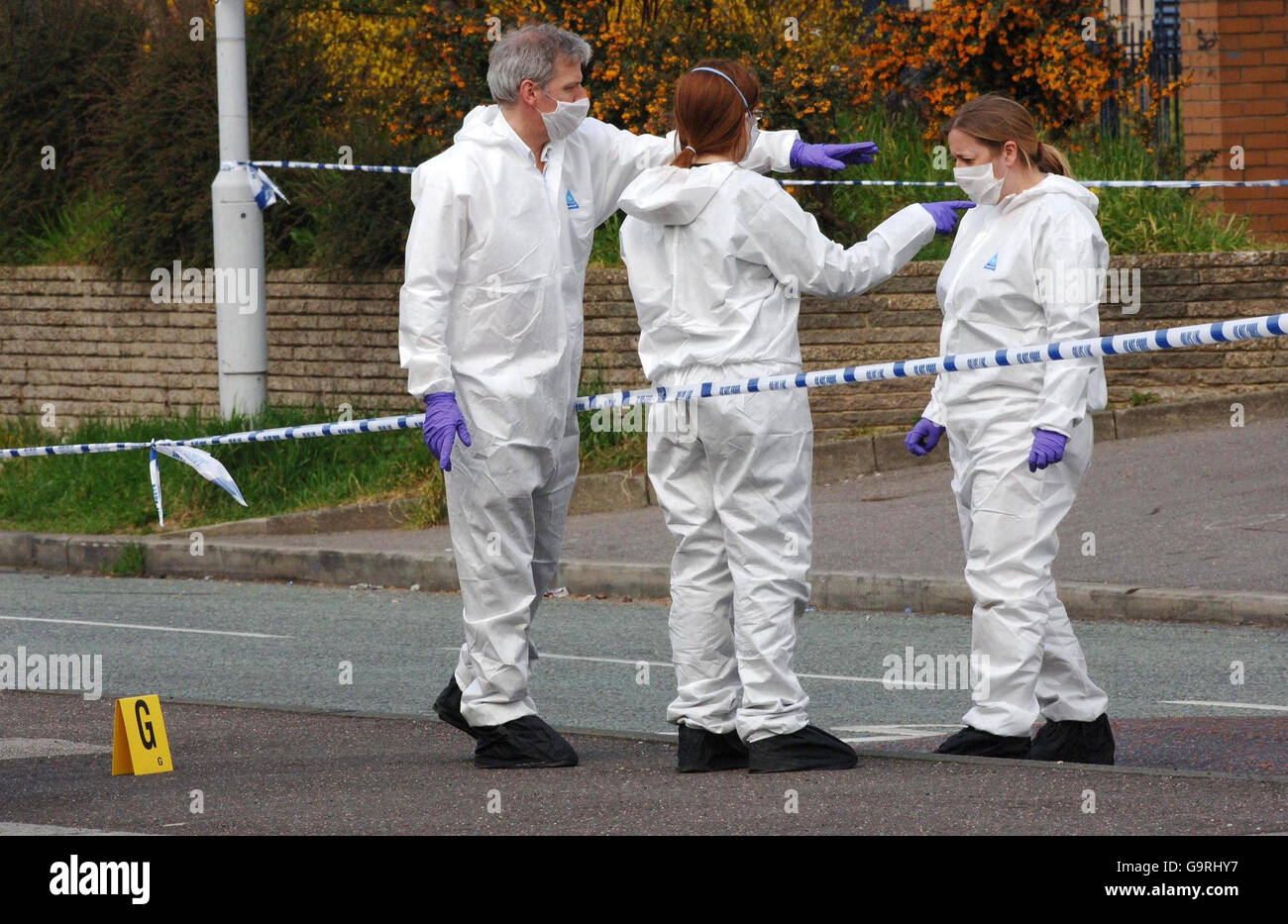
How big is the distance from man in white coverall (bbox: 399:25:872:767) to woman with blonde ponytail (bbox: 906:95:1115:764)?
498 mm

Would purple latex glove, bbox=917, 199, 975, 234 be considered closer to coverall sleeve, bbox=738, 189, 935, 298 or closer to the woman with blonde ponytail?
the woman with blonde ponytail

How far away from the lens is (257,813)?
5.61 m

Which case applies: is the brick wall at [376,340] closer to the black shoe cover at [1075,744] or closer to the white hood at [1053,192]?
the white hood at [1053,192]

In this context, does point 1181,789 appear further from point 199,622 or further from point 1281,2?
point 1281,2

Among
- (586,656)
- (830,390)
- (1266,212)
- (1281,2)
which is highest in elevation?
(1281,2)

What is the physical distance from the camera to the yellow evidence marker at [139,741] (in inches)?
249

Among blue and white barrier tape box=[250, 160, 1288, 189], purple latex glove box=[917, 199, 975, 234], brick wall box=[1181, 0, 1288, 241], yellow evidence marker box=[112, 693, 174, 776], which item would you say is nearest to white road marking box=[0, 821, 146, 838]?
yellow evidence marker box=[112, 693, 174, 776]

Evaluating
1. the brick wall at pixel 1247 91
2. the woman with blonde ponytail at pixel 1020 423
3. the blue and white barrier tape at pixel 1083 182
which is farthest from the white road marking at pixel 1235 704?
the brick wall at pixel 1247 91

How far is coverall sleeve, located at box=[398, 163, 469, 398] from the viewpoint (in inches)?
235

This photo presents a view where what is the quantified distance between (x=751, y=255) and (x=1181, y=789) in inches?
72.7

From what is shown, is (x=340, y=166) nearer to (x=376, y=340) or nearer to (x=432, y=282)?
(x=376, y=340)

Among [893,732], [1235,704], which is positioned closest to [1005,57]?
[1235,704]

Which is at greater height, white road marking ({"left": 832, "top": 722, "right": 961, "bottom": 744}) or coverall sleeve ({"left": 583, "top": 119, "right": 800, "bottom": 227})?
coverall sleeve ({"left": 583, "top": 119, "right": 800, "bottom": 227})
